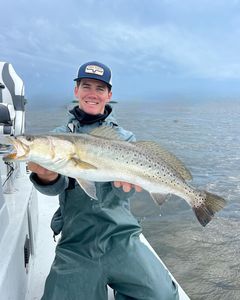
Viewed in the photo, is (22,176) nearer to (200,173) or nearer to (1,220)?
(1,220)

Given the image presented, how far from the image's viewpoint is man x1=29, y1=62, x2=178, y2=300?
3158mm

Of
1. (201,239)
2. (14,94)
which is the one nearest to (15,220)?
(14,94)

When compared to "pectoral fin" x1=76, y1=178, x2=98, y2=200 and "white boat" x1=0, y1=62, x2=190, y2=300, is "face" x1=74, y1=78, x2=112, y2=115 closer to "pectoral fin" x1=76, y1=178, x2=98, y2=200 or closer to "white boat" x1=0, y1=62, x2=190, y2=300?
"white boat" x1=0, y1=62, x2=190, y2=300

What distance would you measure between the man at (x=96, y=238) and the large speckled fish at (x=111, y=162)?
191 millimetres

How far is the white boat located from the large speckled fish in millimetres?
316

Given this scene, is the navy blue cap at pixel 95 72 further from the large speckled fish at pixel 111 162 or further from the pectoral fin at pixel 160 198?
the pectoral fin at pixel 160 198

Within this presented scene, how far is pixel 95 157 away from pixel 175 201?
6.75 m

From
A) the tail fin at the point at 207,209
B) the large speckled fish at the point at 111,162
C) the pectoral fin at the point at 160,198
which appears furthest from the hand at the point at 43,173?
the tail fin at the point at 207,209

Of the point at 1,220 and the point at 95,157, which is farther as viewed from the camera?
the point at 1,220

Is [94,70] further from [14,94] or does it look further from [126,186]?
[14,94]

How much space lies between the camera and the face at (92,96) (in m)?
3.63


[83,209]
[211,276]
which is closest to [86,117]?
[83,209]

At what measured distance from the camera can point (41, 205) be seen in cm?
583

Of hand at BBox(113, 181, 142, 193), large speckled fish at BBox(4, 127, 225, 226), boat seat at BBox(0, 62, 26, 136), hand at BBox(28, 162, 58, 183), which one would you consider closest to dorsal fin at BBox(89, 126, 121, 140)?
large speckled fish at BBox(4, 127, 225, 226)
